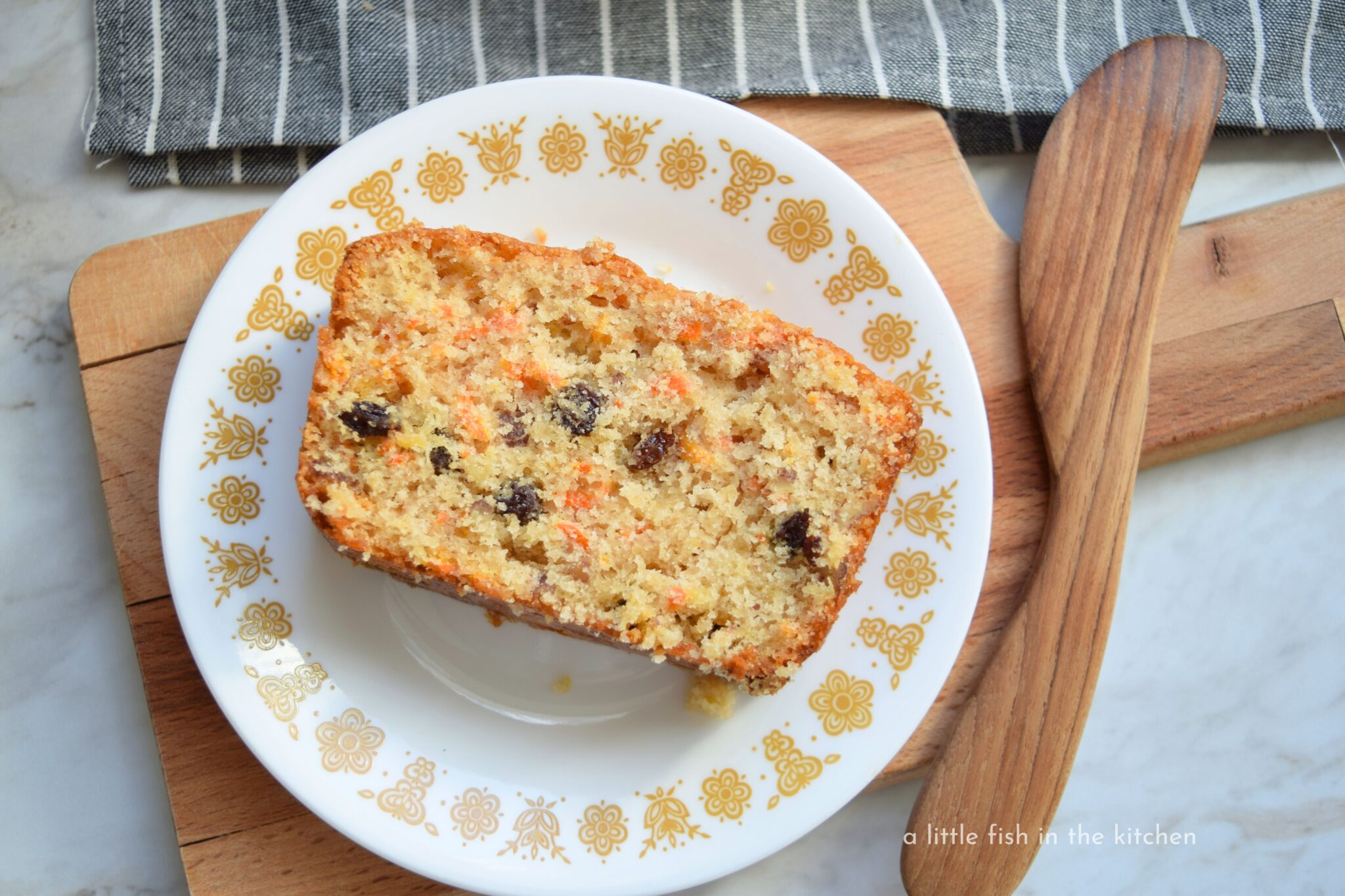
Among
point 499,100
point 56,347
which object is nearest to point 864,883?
point 499,100

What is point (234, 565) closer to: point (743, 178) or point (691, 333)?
point (691, 333)

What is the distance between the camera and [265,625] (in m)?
2.51

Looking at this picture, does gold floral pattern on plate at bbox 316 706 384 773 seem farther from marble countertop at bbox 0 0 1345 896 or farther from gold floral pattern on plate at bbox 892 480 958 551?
gold floral pattern on plate at bbox 892 480 958 551

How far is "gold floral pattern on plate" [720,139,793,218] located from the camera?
2670 mm

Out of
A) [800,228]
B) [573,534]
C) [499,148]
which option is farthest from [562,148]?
[573,534]

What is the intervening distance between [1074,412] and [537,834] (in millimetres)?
2012

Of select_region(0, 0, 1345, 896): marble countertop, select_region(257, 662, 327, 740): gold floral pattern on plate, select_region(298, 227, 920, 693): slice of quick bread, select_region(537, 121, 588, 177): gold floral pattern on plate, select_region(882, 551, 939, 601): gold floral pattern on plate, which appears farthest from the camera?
select_region(0, 0, 1345, 896): marble countertop

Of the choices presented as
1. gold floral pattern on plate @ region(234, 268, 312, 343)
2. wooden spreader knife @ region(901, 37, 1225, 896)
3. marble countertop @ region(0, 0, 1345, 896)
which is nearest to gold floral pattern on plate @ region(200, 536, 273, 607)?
gold floral pattern on plate @ region(234, 268, 312, 343)

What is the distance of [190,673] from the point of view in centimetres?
268

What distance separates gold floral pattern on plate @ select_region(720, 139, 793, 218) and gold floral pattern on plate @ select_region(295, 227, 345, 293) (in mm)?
1130

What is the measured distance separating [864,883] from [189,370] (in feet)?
8.51

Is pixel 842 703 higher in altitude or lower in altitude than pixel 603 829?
higher

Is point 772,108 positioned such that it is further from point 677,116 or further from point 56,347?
point 56,347

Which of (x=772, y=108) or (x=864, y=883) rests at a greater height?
(x=772, y=108)
